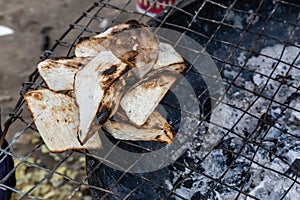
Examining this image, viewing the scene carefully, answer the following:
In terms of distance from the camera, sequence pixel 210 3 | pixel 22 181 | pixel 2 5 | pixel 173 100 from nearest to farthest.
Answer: pixel 173 100
pixel 210 3
pixel 22 181
pixel 2 5

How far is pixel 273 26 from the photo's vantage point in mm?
1881

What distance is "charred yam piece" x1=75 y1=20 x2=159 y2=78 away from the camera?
1.37m

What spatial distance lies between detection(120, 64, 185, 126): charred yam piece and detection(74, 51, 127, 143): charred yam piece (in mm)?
70

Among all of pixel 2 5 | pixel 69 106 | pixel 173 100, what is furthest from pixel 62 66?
pixel 2 5

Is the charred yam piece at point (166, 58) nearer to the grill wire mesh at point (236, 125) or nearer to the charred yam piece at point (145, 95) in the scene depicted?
the charred yam piece at point (145, 95)

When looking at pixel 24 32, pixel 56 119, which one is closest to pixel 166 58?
pixel 56 119

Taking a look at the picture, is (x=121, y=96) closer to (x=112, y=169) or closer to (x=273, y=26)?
(x=112, y=169)

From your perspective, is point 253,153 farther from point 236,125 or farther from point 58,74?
point 58,74

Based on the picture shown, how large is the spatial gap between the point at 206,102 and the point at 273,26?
460 mm

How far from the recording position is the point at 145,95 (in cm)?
133

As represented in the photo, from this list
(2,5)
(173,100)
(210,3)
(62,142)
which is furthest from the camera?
(2,5)

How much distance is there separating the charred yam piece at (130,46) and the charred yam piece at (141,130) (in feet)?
0.52

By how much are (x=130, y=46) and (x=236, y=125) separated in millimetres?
513

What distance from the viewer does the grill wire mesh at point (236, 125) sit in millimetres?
1354
